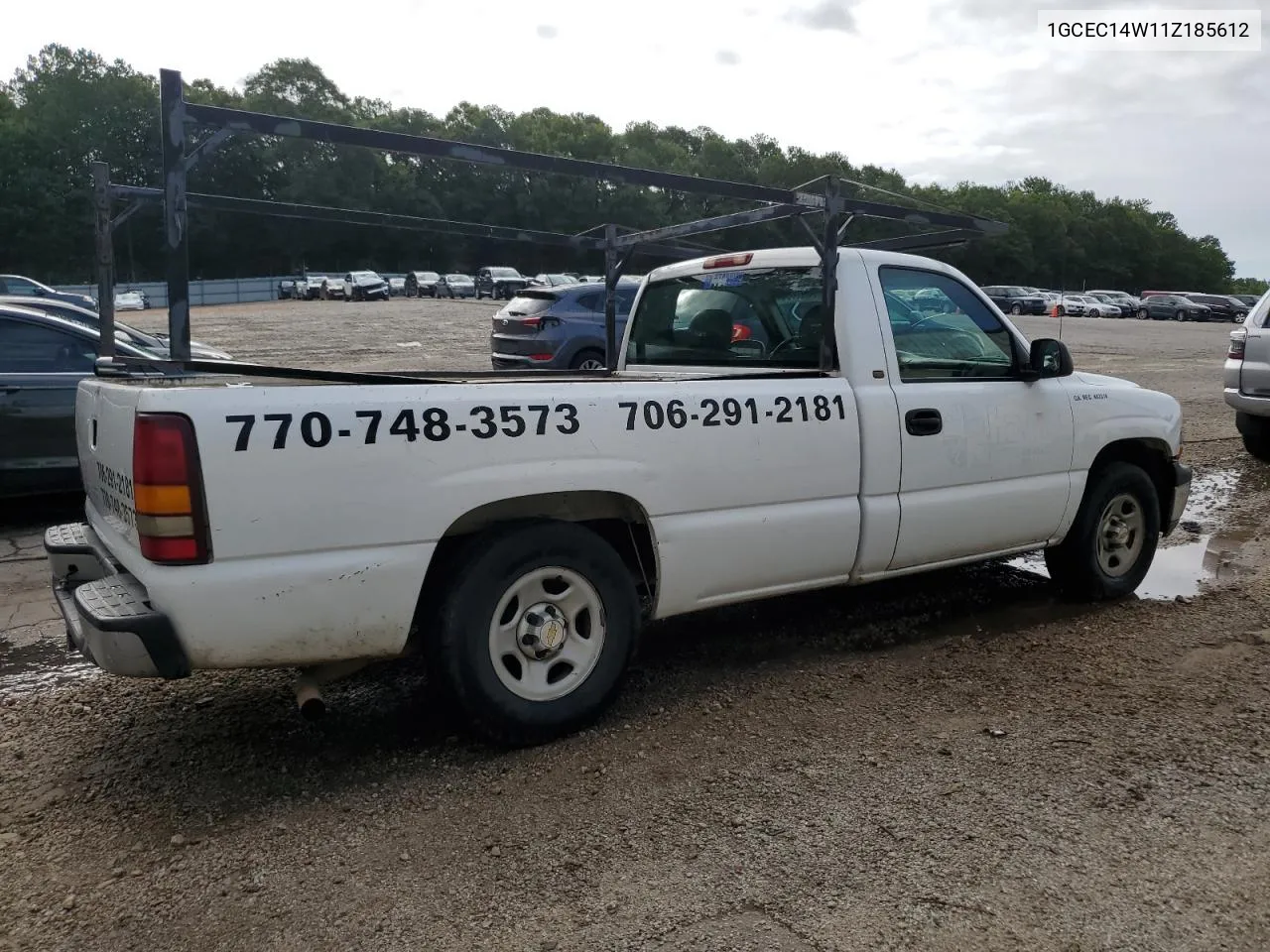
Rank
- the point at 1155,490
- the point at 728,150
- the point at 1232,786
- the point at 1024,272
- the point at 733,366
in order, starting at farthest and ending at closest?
the point at 728,150 → the point at 1024,272 → the point at 1155,490 → the point at 733,366 → the point at 1232,786

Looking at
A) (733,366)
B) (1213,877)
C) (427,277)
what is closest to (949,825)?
(1213,877)

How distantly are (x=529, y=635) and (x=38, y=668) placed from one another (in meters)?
2.50

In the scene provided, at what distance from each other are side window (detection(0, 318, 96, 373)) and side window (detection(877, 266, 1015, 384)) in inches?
227

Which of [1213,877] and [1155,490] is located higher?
[1155,490]

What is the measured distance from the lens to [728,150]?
78.9 metres

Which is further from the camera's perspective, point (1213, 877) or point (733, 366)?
point (733, 366)

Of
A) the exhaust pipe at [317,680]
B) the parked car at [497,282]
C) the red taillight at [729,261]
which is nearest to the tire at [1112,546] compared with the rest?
the red taillight at [729,261]

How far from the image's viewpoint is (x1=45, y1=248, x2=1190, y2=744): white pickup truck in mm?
2947

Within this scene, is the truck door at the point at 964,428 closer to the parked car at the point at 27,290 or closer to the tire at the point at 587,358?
the tire at the point at 587,358

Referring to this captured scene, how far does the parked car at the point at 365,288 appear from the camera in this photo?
156ft

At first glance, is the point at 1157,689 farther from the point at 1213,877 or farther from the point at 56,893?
the point at 56,893

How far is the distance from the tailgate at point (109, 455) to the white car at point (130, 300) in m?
45.8

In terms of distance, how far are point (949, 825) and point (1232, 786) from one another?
104 cm

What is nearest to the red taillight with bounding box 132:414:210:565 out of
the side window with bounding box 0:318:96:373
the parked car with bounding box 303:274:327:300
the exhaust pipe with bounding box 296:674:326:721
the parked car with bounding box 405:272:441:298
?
the exhaust pipe with bounding box 296:674:326:721
